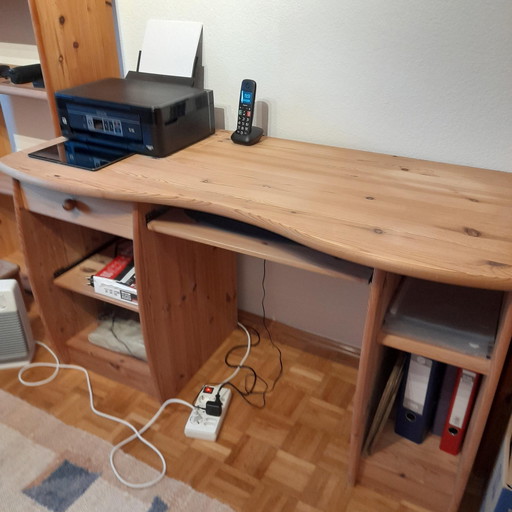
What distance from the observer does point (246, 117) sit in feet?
4.54

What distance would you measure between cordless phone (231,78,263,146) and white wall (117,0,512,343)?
0.37 feet

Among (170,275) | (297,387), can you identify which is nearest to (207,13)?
(170,275)

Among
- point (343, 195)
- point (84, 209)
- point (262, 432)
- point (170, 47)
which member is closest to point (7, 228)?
point (84, 209)

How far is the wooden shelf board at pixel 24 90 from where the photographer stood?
1512mm

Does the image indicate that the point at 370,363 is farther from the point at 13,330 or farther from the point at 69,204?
the point at 13,330

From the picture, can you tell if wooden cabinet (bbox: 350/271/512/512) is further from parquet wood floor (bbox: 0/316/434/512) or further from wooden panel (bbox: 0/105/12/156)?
wooden panel (bbox: 0/105/12/156)

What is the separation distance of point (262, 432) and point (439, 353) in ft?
2.27

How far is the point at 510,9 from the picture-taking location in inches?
42.8

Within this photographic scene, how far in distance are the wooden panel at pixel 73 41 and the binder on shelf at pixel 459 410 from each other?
1388mm

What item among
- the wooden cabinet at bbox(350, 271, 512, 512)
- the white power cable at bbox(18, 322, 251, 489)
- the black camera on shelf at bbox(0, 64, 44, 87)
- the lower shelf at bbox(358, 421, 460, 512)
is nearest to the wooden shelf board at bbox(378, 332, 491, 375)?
the wooden cabinet at bbox(350, 271, 512, 512)

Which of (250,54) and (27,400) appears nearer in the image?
(250,54)

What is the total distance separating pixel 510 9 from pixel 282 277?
1.04 meters

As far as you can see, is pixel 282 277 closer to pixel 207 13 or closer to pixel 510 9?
pixel 207 13

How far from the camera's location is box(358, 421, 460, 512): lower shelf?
47.9 inches
